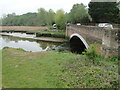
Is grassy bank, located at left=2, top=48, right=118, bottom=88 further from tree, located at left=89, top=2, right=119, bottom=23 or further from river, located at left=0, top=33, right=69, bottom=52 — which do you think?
tree, located at left=89, top=2, right=119, bottom=23

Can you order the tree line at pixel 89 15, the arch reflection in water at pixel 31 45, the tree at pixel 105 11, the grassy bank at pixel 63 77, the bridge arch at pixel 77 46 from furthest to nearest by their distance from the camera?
the tree line at pixel 89 15, the tree at pixel 105 11, the arch reflection in water at pixel 31 45, the bridge arch at pixel 77 46, the grassy bank at pixel 63 77

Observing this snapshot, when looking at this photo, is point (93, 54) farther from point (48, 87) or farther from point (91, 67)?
point (48, 87)

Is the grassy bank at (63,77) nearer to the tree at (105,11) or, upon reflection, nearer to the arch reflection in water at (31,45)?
the arch reflection in water at (31,45)

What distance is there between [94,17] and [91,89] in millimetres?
32328

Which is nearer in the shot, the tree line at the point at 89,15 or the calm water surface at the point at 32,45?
the calm water surface at the point at 32,45

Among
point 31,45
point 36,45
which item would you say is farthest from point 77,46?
point 31,45

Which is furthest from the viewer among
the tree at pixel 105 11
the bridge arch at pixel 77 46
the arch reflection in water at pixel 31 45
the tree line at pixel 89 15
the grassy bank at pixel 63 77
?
the tree line at pixel 89 15

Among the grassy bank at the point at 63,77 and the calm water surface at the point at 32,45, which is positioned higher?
the grassy bank at the point at 63,77

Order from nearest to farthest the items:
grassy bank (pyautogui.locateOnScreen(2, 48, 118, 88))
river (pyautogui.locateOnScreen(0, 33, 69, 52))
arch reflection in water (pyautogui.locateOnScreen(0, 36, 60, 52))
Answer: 1. grassy bank (pyautogui.locateOnScreen(2, 48, 118, 88))
2. river (pyautogui.locateOnScreen(0, 33, 69, 52))
3. arch reflection in water (pyautogui.locateOnScreen(0, 36, 60, 52))

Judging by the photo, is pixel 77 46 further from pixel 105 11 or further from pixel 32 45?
pixel 105 11

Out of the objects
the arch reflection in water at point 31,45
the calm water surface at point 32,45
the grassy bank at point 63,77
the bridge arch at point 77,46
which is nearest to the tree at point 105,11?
the bridge arch at point 77,46

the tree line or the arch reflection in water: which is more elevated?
the tree line

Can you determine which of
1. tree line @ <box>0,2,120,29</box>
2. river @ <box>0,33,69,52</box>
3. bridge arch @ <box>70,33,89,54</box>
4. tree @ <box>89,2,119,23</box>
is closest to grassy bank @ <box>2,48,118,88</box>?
bridge arch @ <box>70,33,89,54</box>

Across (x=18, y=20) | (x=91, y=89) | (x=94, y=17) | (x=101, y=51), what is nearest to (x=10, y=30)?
(x=18, y=20)
